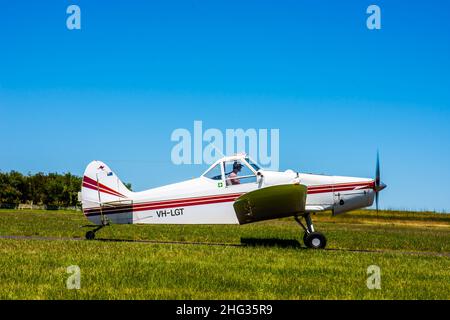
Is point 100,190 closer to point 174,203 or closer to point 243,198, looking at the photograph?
point 174,203

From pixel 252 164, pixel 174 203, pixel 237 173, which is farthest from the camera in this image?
pixel 174 203

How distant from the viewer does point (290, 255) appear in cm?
1231

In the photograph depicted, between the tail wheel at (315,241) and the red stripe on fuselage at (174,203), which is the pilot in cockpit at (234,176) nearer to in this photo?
the red stripe on fuselage at (174,203)

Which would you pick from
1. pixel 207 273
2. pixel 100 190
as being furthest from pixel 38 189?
pixel 207 273

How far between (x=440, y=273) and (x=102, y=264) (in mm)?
6855

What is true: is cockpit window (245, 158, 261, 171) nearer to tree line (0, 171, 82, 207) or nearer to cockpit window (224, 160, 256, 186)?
cockpit window (224, 160, 256, 186)

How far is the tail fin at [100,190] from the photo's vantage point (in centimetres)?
1639

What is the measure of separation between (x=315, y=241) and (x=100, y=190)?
713cm

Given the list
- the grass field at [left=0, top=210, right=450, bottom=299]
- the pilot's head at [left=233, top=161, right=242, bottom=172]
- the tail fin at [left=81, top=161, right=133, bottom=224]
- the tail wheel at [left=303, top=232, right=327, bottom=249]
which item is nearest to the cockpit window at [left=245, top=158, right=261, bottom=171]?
the pilot's head at [left=233, top=161, right=242, bottom=172]

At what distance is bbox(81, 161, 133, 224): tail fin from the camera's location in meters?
16.4

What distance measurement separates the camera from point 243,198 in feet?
49.5

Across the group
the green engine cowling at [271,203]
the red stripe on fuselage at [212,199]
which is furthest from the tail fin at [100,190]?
the green engine cowling at [271,203]
